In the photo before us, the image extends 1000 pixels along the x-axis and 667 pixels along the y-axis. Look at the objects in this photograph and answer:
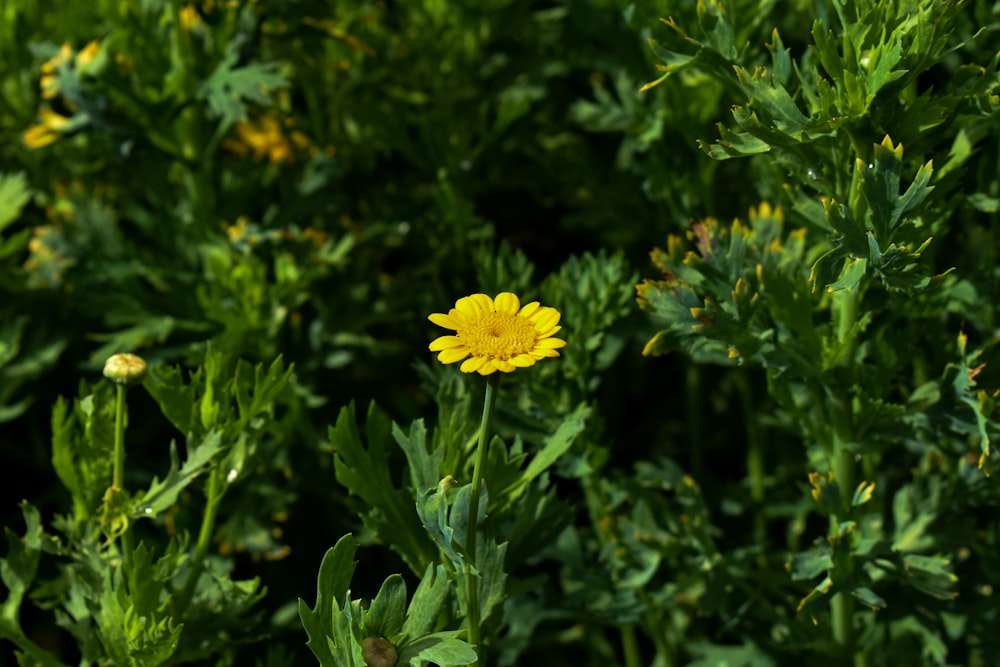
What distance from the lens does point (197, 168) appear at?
2.45m

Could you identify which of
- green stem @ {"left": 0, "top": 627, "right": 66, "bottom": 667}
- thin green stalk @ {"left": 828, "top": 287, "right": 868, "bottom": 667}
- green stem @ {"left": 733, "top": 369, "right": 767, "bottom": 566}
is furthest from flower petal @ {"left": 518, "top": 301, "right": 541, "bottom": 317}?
green stem @ {"left": 733, "top": 369, "right": 767, "bottom": 566}

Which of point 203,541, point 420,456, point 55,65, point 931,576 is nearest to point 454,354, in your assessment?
point 420,456

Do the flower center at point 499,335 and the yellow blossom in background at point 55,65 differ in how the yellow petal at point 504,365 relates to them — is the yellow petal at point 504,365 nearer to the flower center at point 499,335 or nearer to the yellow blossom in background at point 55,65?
the flower center at point 499,335

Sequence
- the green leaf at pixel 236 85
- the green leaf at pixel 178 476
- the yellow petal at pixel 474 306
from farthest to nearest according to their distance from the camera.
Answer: the green leaf at pixel 236 85 < the green leaf at pixel 178 476 < the yellow petal at pixel 474 306

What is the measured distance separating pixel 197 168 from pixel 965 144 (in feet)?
4.88

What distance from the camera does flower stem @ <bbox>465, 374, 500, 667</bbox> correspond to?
1.43 m

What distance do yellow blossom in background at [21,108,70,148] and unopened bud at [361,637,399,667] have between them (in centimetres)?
145

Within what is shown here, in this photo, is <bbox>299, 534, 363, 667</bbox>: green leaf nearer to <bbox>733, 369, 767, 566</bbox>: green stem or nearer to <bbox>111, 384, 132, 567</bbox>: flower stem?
<bbox>111, 384, 132, 567</bbox>: flower stem

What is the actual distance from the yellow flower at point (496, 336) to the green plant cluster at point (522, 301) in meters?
0.10

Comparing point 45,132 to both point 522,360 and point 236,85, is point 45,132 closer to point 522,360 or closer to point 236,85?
point 236,85

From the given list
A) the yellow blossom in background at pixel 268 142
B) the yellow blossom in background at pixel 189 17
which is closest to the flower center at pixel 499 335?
the yellow blossom in background at pixel 189 17

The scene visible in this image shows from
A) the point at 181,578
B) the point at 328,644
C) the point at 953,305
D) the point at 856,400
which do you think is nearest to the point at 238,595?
the point at 181,578

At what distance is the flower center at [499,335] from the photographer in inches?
56.2

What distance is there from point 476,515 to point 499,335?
23 cm
